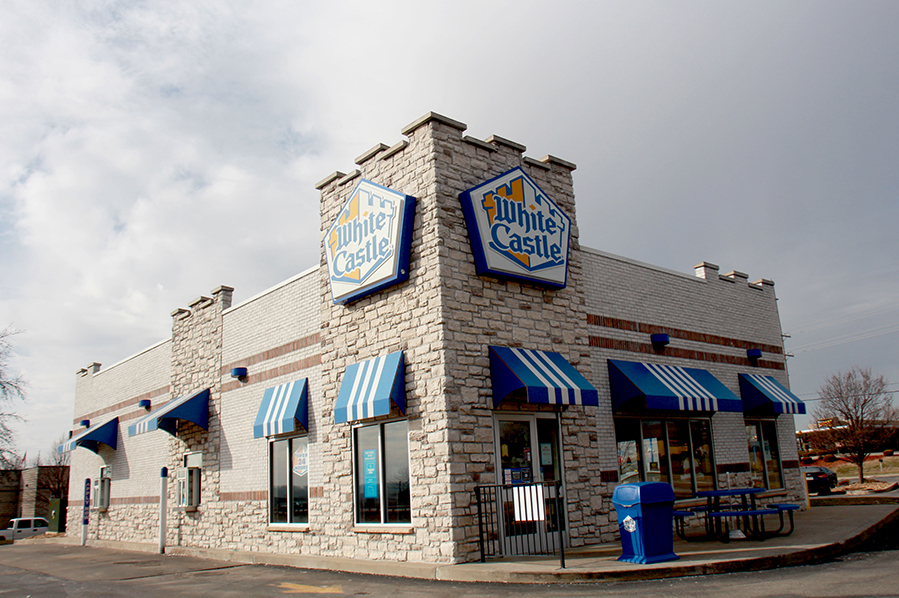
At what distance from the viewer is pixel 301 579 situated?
1091 cm

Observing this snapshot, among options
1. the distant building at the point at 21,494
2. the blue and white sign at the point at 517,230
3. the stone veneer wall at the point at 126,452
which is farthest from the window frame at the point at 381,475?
the distant building at the point at 21,494

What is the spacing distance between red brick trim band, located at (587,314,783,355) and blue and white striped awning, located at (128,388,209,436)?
35.1ft

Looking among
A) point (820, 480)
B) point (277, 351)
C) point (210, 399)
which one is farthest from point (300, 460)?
point (820, 480)

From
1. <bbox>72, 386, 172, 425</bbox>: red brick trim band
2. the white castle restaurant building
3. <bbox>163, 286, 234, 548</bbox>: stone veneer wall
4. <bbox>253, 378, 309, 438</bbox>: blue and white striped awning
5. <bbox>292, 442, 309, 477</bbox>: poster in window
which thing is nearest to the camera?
the white castle restaurant building

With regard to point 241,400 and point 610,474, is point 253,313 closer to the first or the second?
point 241,400

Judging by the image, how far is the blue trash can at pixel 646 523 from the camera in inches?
366

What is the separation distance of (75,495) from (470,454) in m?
21.3

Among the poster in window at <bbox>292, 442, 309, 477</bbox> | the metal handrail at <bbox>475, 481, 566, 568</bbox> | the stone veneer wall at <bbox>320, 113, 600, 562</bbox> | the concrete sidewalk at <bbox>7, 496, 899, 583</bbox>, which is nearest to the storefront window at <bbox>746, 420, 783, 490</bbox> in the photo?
the concrete sidewalk at <bbox>7, 496, 899, 583</bbox>

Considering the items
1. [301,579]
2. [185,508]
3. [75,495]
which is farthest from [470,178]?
[75,495]

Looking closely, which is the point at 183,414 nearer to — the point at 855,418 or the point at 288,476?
the point at 288,476

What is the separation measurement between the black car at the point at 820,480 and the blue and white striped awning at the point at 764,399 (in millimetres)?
13518

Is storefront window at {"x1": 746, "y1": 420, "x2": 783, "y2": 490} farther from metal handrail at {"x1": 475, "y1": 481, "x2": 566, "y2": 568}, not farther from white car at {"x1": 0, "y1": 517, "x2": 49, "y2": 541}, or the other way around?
white car at {"x1": 0, "y1": 517, "x2": 49, "y2": 541}

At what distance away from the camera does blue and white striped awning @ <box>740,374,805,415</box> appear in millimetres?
16906

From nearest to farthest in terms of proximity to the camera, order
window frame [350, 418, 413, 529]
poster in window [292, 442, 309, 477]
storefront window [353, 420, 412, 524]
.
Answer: window frame [350, 418, 413, 529], storefront window [353, 420, 412, 524], poster in window [292, 442, 309, 477]
